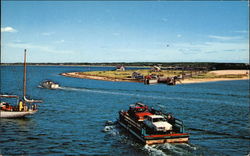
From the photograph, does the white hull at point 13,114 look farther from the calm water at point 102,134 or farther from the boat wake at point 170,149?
the boat wake at point 170,149

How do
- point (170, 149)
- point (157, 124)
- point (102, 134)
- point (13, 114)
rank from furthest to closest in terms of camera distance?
point (13, 114) → point (102, 134) → point (157, 124) → point (170, 149)

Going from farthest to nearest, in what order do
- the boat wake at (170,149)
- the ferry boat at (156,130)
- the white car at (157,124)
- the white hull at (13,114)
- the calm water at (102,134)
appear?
the white hull at (13,114) < the white car at (157,124) < the ferry boat at (156,130) < the calm water at (102,134) < the boat wake at (170,149)

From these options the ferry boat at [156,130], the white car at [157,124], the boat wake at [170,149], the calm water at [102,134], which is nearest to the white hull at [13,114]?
the calm water at [102,134]

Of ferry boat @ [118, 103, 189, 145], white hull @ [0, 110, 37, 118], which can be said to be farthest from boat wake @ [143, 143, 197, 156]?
white hull @ [0, 110, 37, 118]

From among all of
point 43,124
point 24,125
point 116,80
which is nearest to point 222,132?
point 43,124

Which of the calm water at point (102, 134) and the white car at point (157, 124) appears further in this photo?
the white car at point (157, 124)

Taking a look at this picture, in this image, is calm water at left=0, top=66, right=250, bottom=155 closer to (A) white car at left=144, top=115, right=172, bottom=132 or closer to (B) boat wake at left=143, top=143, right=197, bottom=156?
(B) boat wake at left=143, top=143, right=197, bottom=156

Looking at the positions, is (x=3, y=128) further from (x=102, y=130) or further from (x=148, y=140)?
(x=148, y=140)

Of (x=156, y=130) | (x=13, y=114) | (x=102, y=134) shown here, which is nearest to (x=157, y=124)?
(x=156, y=130)

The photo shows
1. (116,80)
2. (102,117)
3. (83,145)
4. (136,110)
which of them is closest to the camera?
(83,145)

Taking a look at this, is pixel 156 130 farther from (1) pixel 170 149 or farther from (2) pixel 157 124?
(1) pixel 170 149

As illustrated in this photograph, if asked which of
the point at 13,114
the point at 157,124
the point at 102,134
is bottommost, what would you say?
the point at 102,134
